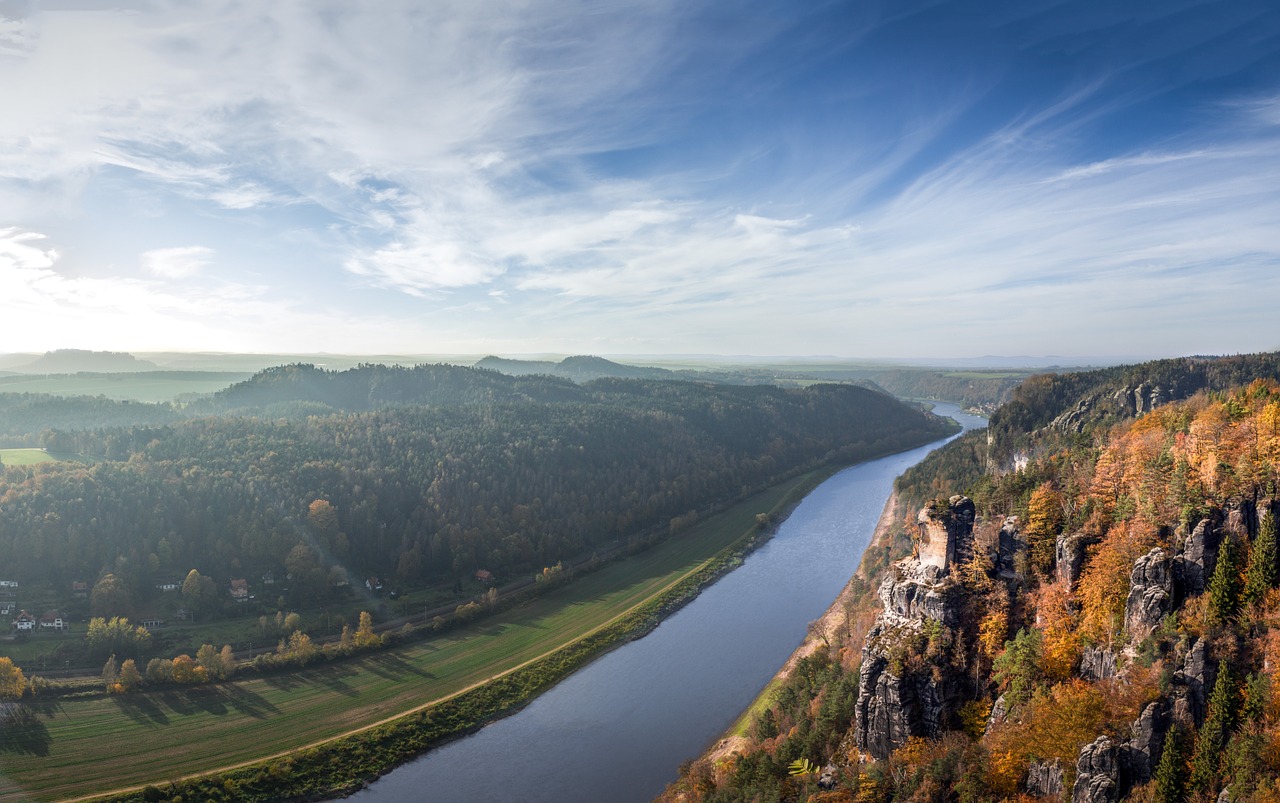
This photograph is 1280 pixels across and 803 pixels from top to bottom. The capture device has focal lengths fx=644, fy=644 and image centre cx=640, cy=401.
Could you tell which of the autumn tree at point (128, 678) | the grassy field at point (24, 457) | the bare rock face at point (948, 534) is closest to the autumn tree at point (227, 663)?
the autumn tree at point (128, 678)

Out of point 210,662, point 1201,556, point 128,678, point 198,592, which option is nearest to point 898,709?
point 1201,556

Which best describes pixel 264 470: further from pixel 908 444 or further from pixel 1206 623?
pixel 908 444

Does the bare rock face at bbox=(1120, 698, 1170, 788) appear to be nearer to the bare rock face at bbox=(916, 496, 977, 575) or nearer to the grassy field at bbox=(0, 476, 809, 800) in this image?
the bare rock face at bbox=(916, 496, 977, 575)

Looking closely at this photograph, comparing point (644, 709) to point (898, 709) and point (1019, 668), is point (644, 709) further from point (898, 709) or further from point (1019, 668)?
point (1019, 668)

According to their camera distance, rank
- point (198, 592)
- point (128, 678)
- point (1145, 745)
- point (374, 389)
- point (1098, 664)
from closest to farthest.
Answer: point (1145, 745)
point (1098, 664)
point (128, 678)
point (198, 592)
point (374, 389)

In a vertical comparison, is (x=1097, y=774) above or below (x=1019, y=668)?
below

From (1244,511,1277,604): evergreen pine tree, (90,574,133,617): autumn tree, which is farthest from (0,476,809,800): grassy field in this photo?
(1244,511,1277,604): evergreen pine tree
